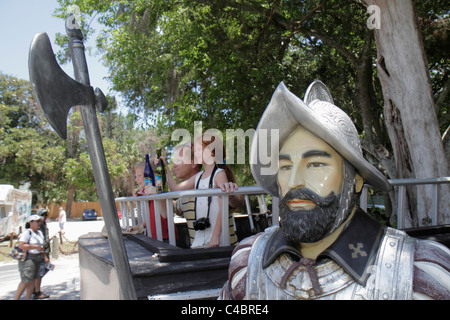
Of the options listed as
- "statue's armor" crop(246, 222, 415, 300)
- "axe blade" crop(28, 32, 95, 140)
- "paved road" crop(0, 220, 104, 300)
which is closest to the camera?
"axe blade" crop(28, 32, 95, 140)

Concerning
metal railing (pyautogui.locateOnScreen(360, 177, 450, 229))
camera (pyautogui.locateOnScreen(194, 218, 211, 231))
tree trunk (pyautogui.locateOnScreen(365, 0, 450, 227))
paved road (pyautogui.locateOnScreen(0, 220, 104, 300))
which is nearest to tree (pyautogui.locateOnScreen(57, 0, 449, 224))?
tree trunk (pyautogui.locateOnScreen(365, 0, 450, 227))

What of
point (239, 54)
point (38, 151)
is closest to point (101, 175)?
point (239, 54)

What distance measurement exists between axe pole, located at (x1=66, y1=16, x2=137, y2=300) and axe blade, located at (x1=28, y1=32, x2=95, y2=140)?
0.07 m

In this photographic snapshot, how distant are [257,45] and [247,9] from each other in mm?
930

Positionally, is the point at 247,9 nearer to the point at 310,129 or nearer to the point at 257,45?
the point at 257,45

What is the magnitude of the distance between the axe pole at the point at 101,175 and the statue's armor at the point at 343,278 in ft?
1.99

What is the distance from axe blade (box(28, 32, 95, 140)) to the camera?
121 cm

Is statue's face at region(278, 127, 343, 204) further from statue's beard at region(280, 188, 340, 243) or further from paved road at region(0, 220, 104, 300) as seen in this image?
paved road at region(0, 220, 104, 300)

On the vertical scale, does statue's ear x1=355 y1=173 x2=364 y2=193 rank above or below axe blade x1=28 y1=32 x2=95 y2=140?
below

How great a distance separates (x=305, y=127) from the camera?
5.64 ft

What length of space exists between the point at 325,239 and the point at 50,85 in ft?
3.99

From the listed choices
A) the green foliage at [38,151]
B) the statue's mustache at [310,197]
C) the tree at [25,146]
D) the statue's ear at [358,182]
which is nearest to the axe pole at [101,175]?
the statue's mustache at [310,197]
